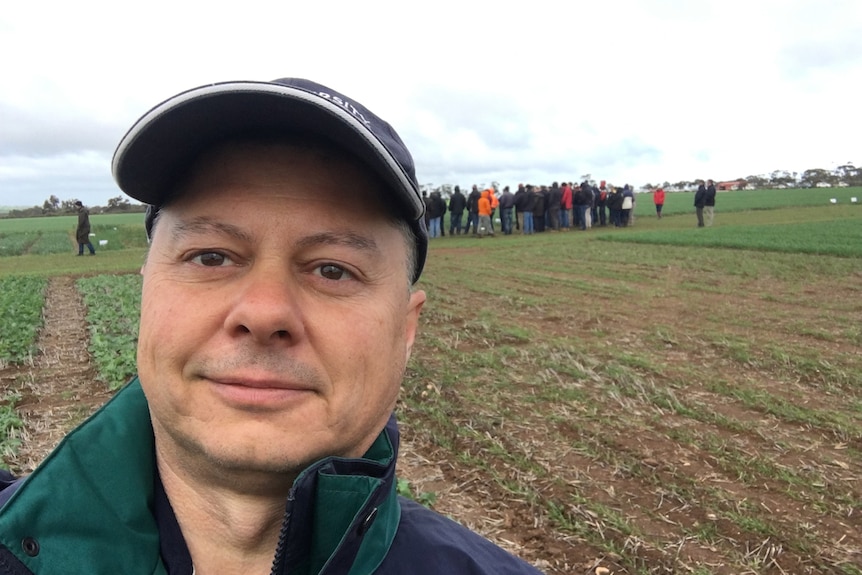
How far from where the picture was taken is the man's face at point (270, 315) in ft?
4.39

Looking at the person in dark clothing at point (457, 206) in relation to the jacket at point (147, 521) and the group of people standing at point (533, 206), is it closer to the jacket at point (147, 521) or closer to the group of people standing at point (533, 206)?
the group of people standing at point (533, 206)

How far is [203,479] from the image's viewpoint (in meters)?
1.44

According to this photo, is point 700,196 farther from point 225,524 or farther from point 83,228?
point 225,524

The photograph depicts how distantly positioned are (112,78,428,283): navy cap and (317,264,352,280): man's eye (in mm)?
214

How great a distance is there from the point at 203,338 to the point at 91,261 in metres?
24.3

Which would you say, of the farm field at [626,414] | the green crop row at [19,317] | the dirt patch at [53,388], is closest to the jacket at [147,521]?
the farm field at [626,414]

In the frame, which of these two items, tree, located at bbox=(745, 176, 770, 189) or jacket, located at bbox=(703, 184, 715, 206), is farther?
tree, located at bbox=(745, 176, 770, 189)

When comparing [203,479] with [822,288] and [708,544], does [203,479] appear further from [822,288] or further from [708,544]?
[822,288]

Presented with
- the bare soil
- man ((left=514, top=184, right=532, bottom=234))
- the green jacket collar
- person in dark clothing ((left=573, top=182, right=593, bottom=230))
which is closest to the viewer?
the green jacket collar

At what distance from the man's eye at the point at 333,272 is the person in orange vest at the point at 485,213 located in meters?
24.4

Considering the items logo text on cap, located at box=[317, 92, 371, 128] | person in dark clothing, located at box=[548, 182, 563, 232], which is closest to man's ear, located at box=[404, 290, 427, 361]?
logo text on cap, located at box=[317, 92, 371, 128]

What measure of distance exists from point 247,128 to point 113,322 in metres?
10.1

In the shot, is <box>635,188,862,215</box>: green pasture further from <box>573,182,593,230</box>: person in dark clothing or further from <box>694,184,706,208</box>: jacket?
<box>573,182,593,230</box>: person in dark clothing

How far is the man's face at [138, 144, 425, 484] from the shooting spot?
134 cm
